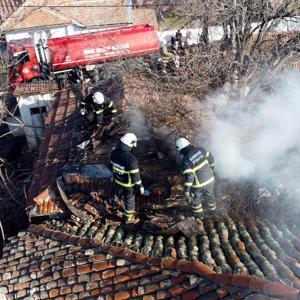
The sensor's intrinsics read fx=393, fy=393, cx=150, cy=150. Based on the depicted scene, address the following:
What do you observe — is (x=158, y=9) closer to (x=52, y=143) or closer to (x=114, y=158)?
(x=52, y=143)

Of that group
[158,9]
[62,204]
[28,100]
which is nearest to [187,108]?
[62,204]

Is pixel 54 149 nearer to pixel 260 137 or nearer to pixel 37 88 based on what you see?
pixel 260 137

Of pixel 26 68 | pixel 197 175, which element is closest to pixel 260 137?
pixel 197 175

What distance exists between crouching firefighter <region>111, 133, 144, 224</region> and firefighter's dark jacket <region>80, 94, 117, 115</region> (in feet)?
9.20

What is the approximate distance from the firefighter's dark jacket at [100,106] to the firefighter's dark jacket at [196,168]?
3630 millimetres

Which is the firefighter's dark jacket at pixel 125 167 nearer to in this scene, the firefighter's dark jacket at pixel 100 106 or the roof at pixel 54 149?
the roof at pixel 54 149

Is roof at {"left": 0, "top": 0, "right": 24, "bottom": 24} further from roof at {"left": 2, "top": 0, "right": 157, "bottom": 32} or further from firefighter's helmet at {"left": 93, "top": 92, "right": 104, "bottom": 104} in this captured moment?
firefighter's helmet at {"left": 93, "top": 92, "right": 104, "bottom": 104}

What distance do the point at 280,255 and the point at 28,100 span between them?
43.5ft

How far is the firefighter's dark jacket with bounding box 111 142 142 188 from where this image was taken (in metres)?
7.45

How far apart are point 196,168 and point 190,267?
6.98ft

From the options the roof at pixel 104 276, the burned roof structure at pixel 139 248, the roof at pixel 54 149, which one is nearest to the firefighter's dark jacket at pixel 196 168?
the burned roof structure at pixel 139 248

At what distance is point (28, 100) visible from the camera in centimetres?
1645

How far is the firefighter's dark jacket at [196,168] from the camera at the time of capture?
7250mm

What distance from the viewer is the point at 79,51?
17250 mm
